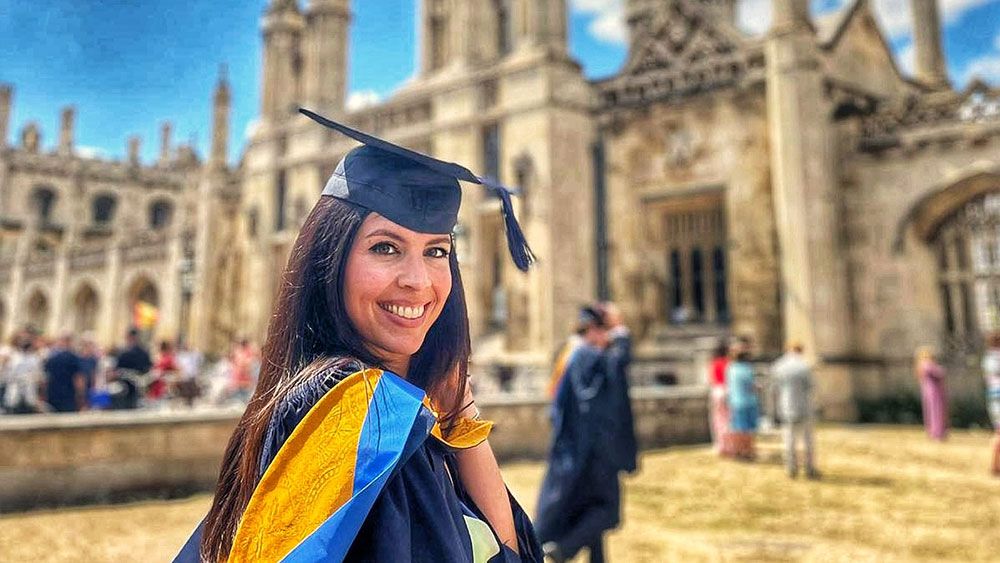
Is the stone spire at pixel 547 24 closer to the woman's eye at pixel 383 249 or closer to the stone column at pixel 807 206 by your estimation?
the stone column at pixel 807 206

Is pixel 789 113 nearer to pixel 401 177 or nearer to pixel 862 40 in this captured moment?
pixel 862 40

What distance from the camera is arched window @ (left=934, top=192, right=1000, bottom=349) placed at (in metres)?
12.8

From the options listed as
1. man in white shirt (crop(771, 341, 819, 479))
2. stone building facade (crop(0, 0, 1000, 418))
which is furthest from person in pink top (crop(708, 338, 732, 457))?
stone building facade (crop(0, 0, 1000, 418))

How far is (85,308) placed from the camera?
3328 centimetres

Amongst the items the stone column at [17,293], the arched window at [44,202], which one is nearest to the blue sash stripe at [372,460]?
the stone column at [17,293]

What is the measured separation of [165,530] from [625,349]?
13.9 feet

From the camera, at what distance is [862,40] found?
53.4 ft

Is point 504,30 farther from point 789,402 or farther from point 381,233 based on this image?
point 381,233

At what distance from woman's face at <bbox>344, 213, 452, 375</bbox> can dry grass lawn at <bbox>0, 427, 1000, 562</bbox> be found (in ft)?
13.7

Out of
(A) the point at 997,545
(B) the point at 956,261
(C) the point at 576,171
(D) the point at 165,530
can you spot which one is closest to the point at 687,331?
(C) the point at 576,171

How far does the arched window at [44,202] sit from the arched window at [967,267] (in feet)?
151

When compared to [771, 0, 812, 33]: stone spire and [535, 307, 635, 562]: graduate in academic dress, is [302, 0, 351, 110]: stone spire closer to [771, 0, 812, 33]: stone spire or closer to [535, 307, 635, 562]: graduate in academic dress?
[771, 0, 812, 33]: stone spire

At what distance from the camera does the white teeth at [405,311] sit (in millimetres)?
1364

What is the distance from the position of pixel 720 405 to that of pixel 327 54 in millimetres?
15739
